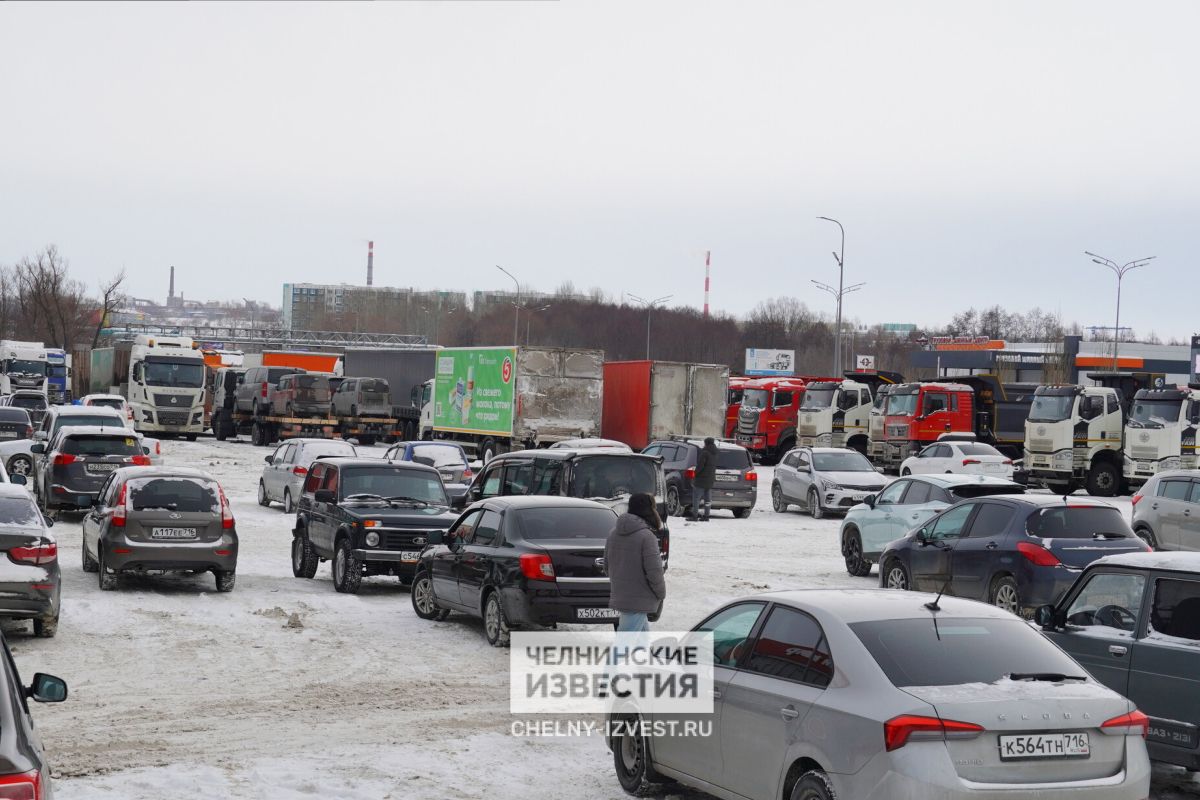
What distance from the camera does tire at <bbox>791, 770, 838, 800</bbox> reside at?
6.72m

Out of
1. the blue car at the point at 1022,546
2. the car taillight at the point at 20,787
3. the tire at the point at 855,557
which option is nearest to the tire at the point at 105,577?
the blue car at the point at 1022,546

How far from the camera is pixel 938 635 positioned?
7.13 m

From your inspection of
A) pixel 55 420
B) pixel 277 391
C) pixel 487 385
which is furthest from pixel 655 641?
pixel 277 391

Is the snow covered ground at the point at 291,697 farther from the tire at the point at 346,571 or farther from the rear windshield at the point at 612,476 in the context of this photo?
the rear windshield at the point at 612,476

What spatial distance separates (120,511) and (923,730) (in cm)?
1289

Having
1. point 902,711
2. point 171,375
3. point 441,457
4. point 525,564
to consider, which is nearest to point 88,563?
point 525,564

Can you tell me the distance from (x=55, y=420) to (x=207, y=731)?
23.0 m

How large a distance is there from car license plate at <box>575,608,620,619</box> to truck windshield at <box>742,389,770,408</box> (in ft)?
123

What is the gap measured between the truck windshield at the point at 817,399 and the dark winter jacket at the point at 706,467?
20153 mm

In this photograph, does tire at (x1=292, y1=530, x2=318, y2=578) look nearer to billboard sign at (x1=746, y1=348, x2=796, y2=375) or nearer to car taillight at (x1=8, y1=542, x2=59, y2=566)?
car taillight at (x1=8, y1=542, x2=59, y2=566)

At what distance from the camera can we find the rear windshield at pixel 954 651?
22.4 ft

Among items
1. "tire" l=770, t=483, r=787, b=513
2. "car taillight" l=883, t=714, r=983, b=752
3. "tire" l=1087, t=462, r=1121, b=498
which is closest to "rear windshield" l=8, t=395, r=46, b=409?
"tire" l=770, t=483, r=787, b=513

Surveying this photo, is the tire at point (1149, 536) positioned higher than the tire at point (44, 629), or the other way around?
the tire at point (1149, 536)

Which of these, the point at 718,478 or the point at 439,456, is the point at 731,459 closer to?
the point at 718,478
